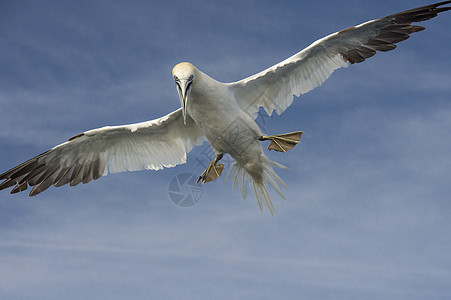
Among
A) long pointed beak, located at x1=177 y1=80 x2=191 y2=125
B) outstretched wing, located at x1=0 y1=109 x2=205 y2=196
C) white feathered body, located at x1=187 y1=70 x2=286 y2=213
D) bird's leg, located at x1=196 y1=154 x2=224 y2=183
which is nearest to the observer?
long pointed beak, located at x1=177 y1=80 x2=191 y2=125

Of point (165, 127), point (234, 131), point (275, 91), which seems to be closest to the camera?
point (234, 131)

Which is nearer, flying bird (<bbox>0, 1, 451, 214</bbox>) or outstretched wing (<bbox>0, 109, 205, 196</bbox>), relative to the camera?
flying bird (<bbox>0, 1, 451, 214</bbox>)

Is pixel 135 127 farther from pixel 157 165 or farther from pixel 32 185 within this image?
pixel 32 185

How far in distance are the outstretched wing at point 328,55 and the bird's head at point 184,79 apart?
98 centimetres

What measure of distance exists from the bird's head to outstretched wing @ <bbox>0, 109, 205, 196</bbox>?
1601 mm

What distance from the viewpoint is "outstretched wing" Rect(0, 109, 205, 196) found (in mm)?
9945

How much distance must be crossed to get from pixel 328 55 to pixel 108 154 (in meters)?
4.51

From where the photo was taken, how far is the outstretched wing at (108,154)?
392 inches

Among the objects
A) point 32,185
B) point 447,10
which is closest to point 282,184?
point 447,10

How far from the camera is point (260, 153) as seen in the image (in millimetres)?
9141

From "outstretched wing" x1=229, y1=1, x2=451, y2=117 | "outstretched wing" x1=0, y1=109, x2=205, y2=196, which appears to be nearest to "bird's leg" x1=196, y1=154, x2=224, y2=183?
"outstretched wing" x1=0, y1=109, x2=205, y2=196

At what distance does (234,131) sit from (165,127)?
1801 millimetres

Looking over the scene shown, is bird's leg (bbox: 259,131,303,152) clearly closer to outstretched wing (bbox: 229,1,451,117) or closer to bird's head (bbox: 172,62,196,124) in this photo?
outstretched wing (bbox: 229,1,451,117)

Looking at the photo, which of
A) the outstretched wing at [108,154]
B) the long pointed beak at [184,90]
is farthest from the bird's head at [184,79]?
the outstretched wing at [108,154]
